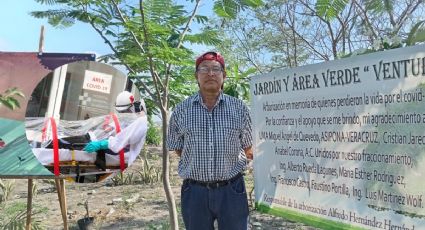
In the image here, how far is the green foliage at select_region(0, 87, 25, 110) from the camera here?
10.3ft

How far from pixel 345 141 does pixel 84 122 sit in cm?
158

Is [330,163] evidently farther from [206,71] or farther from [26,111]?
[26,111]

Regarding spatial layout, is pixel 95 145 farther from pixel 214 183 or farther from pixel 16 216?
pixel 16 216

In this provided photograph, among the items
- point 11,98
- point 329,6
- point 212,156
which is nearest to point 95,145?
point 11,98

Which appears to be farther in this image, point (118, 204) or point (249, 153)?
point (118, 204)

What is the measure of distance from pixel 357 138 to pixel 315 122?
0.96 ft

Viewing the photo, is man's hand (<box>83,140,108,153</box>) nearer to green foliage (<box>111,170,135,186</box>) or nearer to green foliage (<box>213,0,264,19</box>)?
green foliage (<box>213,0,264,19</box>)

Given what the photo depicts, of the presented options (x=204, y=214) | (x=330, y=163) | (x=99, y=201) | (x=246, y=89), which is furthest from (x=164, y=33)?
(x=99, y=201)

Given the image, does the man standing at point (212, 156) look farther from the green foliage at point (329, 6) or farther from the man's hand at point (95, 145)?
the green foliage at point (329, 6)

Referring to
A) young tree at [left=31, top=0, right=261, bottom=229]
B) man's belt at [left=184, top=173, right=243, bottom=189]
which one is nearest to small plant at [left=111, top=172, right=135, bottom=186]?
young tree at [left=31, top=0, right=261, bottom=229]

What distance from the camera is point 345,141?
247cm

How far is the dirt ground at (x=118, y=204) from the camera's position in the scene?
6371 millimetres

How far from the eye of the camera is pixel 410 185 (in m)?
2.16

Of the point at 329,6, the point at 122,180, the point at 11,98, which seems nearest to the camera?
the point at 11,98
